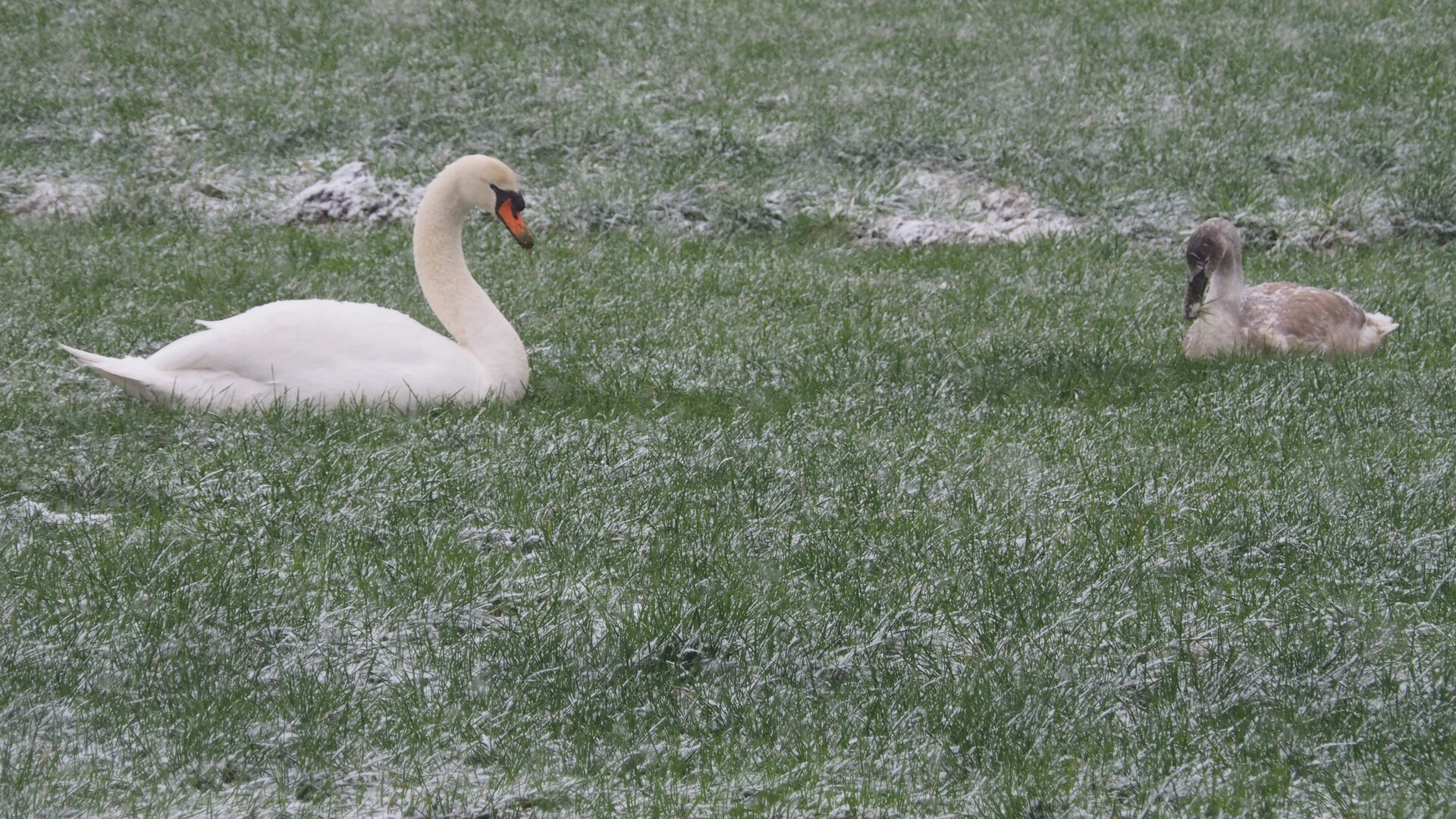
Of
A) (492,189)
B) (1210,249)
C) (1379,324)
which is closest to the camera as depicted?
(492,189)

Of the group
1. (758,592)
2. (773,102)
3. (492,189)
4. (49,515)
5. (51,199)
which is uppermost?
(492,189)

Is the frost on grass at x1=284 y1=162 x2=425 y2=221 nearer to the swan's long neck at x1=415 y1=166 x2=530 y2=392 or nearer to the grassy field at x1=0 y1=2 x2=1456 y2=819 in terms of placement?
the grassy field at x1=0 y1=2 x2=1456 y2=819

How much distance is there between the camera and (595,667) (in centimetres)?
380

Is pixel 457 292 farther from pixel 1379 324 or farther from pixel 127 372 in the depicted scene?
pixel 1379 324

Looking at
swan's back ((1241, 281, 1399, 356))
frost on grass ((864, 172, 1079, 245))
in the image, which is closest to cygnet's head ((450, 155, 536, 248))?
swan's back ((1241, 281, 1399, 356))

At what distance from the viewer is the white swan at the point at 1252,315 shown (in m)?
7.33

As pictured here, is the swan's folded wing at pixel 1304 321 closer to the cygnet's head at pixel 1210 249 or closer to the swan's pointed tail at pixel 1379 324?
the swan's pointed tail at pixel 1379 324

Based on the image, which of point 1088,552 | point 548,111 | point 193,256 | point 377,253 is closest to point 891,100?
point 548,111

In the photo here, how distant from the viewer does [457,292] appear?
6.80 metres

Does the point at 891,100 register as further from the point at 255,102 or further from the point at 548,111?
the point at 255,102

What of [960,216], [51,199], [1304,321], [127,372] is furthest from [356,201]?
[1304,321]

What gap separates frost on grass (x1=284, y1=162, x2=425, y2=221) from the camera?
12.5m

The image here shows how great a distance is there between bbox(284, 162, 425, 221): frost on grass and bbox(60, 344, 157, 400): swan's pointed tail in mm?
6406

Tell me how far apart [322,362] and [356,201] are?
6972mm
